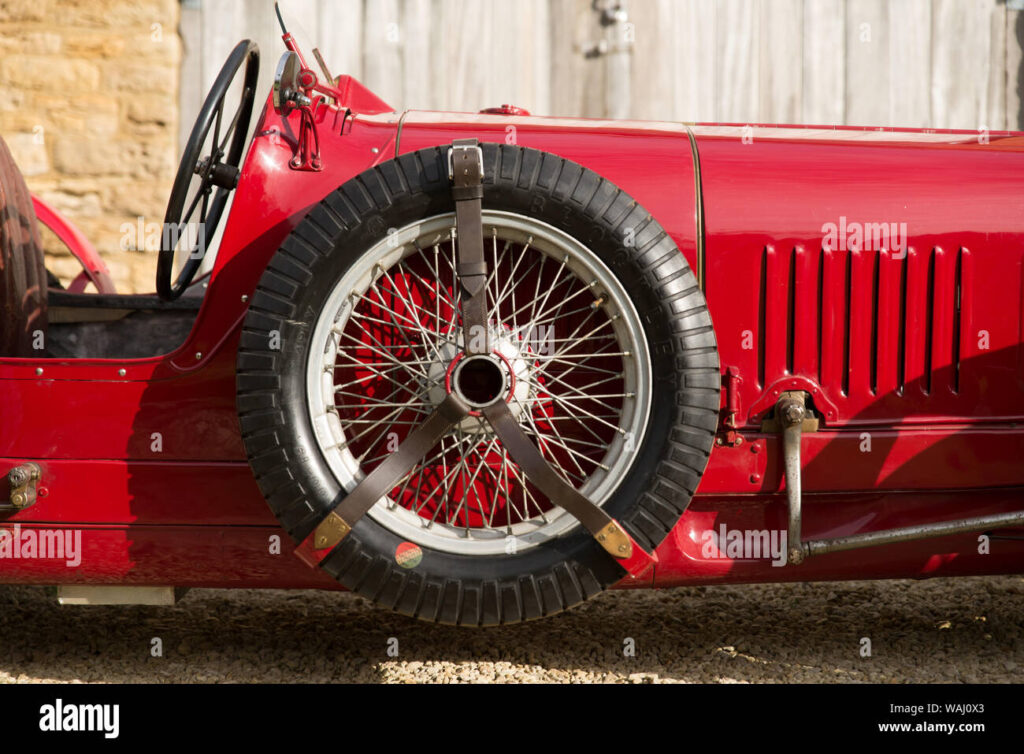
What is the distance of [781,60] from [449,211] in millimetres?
3378

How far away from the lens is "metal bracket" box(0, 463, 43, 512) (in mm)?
2143

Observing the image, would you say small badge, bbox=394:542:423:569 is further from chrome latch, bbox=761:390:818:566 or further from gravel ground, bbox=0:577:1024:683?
chrome latch, bbox=761:390:818:566

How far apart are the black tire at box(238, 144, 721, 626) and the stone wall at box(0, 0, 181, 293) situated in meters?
2.97

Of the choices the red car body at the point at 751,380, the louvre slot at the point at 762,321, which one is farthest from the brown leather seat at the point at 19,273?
the louvre slot at the point at 762,321

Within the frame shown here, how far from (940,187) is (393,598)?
1.58 meters

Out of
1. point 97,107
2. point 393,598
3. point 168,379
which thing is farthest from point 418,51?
point 393,598

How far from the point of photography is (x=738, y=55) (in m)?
4.77

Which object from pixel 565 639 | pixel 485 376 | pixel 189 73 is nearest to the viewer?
pixel 485 376

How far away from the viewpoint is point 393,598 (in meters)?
1.99

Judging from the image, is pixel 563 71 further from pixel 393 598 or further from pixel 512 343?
pixel 393 598

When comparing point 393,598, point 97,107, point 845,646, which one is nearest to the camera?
point 393,598

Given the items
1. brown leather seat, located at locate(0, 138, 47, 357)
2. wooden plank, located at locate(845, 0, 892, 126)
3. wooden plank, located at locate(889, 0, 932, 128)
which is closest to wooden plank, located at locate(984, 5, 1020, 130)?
wooden plank, located at locate(889, 0, 932, 128)

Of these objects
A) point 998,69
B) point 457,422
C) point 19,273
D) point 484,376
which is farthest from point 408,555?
point 998,69

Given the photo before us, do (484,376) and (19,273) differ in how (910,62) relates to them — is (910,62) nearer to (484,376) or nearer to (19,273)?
(484,376)
